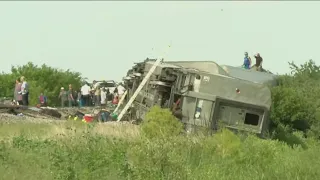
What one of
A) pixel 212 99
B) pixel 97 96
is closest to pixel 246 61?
pixel 212 99

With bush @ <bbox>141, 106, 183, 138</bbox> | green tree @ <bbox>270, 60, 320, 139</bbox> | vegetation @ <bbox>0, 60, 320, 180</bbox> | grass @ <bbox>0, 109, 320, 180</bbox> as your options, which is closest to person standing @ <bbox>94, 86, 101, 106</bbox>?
green tree @ <bbox>270, 60, 320, 139</bbox>

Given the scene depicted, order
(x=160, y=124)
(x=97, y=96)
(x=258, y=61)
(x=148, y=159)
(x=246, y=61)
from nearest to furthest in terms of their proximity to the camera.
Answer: (x=148, y=159), (x=160, y=124), (x=258, y=61), (x=246, y=61), (x=97, y=96)

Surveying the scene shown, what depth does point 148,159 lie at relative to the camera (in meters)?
10.7

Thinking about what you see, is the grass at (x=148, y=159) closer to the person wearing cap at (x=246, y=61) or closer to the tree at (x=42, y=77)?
the person wearing cap at (x=246, y=61)

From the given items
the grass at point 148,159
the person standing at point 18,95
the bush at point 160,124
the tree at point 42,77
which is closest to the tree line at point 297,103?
the bush at point 160,124

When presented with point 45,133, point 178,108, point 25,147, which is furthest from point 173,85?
point 25,147

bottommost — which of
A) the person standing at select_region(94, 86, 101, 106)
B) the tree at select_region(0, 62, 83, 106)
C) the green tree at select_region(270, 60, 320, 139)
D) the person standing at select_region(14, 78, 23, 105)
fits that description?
the tree at select_region(0, 62, 83, 106)

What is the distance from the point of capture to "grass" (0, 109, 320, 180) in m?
10.3

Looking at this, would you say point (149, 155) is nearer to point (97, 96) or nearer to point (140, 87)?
point (140, 87)

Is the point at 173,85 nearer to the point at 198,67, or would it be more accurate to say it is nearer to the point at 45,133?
the point at 198,67

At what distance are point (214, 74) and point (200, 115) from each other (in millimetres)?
1459

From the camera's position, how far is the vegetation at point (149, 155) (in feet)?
34.0

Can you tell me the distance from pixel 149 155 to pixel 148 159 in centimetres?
7

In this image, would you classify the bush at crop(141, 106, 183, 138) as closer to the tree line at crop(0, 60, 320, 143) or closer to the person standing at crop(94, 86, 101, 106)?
the tree line at crop(0, 60, 320, 143)
